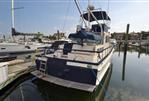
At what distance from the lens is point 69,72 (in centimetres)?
600

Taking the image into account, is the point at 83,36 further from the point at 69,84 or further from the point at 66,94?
the point at 66,94

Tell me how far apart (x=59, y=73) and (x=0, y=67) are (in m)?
2.56

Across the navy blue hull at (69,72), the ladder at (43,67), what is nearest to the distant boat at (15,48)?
the ladder at (43,67)

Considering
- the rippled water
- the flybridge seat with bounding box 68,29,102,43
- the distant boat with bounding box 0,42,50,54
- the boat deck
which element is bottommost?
the rippled water

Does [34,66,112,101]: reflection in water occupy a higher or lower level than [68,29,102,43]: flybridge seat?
lower

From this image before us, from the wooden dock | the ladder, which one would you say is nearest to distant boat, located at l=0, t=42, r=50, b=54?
the wooden dock

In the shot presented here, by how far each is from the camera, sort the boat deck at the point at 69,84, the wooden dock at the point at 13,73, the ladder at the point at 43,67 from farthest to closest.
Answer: the ladder at the point at 43,67
the wooden dock at the point at 13,73
the boat deck at the point at 69,84

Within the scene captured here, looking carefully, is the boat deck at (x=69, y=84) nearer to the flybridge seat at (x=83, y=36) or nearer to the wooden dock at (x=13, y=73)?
the wooden dock at (x=13, y=73)

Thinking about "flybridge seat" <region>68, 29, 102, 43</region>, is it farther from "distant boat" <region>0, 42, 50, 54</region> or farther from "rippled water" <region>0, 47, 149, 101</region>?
"distant boat" <region>0, 42, 50, 54</region>

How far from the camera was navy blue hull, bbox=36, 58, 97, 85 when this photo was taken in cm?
561

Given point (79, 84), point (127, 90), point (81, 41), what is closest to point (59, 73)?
point (79, 84)

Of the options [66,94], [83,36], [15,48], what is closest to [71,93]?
[66,94]

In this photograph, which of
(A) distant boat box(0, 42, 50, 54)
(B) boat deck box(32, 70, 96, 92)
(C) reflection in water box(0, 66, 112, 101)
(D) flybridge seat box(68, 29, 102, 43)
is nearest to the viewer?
(B) boat deck box(32, 70, 96, 92)

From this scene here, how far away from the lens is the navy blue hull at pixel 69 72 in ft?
18.4
